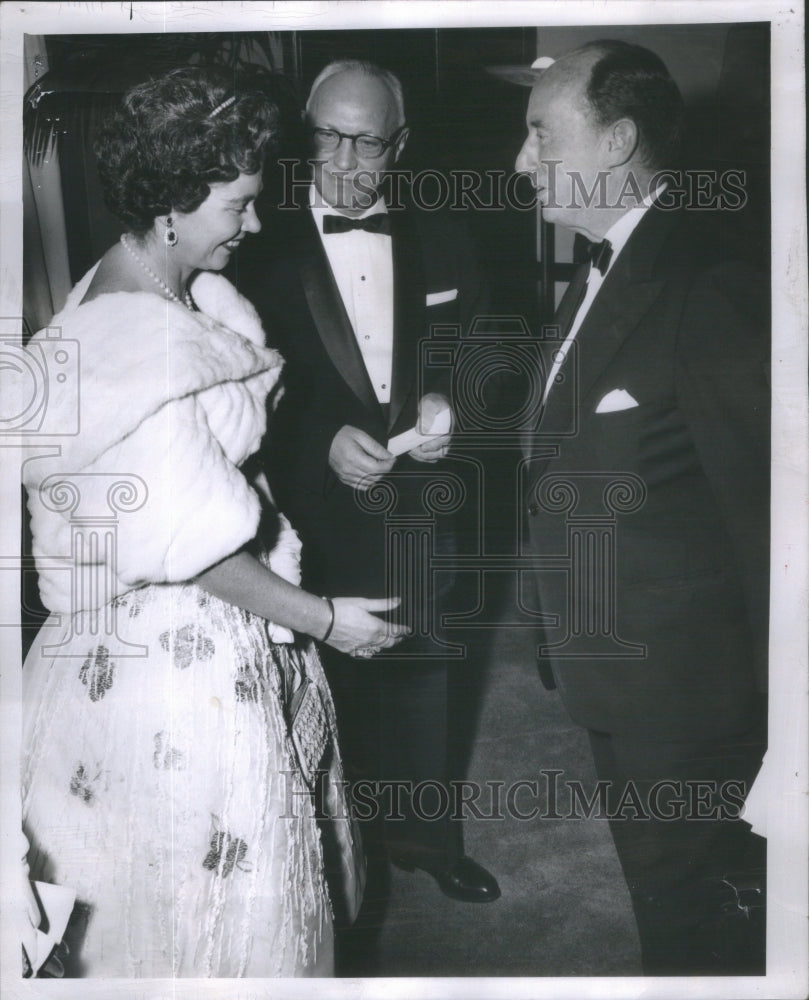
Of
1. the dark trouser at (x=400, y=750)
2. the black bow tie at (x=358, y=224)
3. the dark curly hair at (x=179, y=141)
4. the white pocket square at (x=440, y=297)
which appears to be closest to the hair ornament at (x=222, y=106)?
the dark curly hair at (x=179, y=141)

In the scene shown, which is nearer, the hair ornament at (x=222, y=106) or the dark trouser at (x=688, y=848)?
the hair ornament at (x=222, y=106)

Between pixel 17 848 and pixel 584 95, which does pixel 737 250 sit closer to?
pixel 584 95

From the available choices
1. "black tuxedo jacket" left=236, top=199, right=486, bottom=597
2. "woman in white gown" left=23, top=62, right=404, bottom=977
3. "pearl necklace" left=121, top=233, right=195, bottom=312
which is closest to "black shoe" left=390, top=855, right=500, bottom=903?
"woman in white gown" left=23, top=62, right=404, bottom=977

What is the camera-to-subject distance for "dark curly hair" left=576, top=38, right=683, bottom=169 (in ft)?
6.21

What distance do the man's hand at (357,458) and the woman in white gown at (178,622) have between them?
0.16 m

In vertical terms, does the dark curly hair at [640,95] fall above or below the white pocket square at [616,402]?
above

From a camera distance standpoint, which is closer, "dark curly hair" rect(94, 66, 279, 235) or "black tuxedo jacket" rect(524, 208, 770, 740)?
"dark curly hair" rect(94, 66, 279, 235)

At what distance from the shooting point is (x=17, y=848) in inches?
78.2

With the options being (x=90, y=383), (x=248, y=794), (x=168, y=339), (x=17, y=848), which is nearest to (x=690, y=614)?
(x=248, y=794)

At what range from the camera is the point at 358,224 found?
1923 millimetres

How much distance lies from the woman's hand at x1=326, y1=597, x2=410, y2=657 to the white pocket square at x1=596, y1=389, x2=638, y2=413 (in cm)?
55

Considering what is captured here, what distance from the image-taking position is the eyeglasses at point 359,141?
6.21ft

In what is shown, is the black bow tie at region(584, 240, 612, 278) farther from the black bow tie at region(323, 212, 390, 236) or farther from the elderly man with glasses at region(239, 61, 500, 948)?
the black bow tie at region(323, 212, 390, 236)

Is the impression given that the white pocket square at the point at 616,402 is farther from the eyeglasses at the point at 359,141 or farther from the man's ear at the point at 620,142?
the eyeglasses at the point at 359,141
